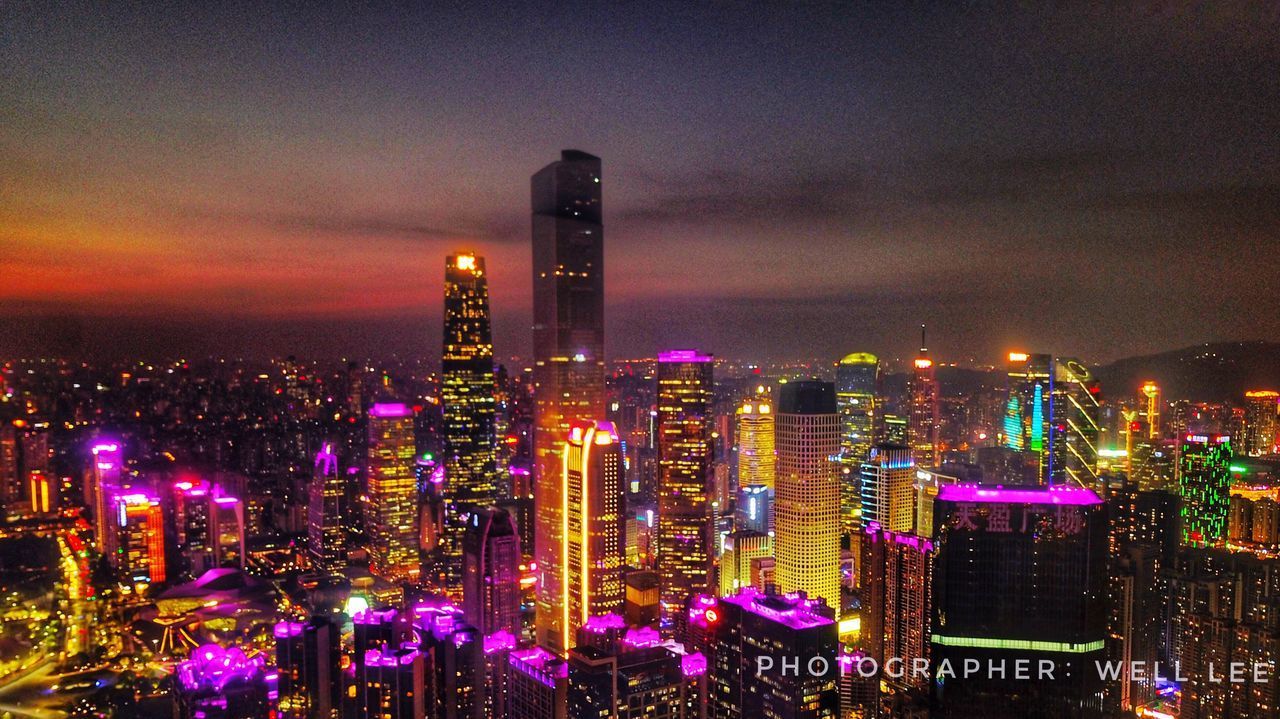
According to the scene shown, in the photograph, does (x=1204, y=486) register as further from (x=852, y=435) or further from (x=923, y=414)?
(x=852, y=435)

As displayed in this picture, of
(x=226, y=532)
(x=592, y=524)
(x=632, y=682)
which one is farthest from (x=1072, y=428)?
(x=226, y=532)

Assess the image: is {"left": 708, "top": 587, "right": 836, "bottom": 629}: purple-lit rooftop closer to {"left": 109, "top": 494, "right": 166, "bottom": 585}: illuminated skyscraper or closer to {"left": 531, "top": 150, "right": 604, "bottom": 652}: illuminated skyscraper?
{"left": 531, "top": 150, "right": 604, "bottom": 652}: illuminated skyscraper

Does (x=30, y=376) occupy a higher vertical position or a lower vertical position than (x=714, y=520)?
higher

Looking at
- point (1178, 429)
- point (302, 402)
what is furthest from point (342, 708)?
point (1178, 429)

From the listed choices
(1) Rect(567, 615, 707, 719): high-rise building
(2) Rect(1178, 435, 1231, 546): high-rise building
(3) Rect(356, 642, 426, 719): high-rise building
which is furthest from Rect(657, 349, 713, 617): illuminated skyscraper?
(2) Rect(1178, 435, 1231, 546): high-rise building

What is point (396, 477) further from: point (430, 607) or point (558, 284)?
point (558, 284)
